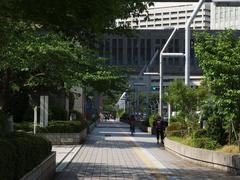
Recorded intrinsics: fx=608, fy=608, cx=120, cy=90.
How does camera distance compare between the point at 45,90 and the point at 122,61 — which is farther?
the point at 122,61

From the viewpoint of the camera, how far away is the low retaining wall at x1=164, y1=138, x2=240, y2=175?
1884cm

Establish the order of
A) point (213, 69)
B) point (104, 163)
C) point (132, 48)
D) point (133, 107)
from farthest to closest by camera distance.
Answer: point (133, 107) → point (132, 48) → point (104, 163) → point (213, 69)

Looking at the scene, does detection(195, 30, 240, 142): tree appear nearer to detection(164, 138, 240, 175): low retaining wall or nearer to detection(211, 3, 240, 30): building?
detection(164, 138, 240, 175): low retaining wall

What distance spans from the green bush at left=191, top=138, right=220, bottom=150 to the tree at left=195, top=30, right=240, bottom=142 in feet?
4.90

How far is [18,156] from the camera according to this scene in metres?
11.8

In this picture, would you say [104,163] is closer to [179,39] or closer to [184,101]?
[184,101]

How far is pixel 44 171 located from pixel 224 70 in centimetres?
830

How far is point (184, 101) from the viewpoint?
34719 mm

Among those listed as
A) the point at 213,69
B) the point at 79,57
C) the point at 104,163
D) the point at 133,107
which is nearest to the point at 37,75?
the point at 79,57

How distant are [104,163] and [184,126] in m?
14.1

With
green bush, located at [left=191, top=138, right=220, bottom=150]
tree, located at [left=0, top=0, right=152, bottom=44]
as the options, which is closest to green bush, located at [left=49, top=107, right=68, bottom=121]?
green bush, located at [left=191, top=138, right=220, bottom=150]

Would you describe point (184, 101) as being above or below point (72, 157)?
above

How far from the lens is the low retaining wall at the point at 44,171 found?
41.1 feet

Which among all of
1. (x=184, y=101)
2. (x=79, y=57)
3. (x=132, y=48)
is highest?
(x=132, y=48)
